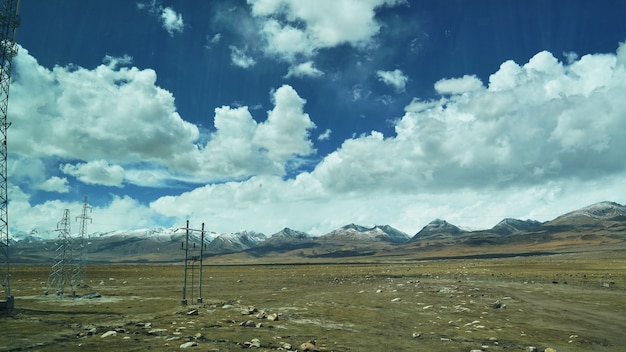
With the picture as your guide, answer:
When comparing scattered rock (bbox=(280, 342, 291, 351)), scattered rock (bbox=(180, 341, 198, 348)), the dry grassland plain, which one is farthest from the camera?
the dry grassland plain

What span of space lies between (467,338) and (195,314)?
1899 centimetres

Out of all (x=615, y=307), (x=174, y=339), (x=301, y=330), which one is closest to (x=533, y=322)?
(x=615, y=307)

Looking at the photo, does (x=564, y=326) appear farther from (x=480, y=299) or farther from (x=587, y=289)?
(x=587, y=289)

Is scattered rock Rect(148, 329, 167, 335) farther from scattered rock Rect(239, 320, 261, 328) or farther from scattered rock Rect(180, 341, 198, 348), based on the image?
scattered rock Rect(239, 320, 261, 328)

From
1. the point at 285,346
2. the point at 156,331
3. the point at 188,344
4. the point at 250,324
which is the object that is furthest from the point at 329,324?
the point at 156,331

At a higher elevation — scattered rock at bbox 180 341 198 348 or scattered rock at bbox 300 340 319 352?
scattered rock at bbox 180 341 198 348

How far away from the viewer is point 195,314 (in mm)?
29516

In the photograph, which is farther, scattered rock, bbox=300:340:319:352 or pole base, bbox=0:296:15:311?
pole base, bbox=0:296:15:311

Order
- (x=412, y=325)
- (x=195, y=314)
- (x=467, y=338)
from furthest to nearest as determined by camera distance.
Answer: (x=195, y=314) < (x=412, y=325) < (x=467, y=338)

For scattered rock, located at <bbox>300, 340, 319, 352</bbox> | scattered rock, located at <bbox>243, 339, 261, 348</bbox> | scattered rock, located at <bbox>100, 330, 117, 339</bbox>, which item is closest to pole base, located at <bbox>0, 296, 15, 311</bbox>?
scattered rock, located at <bbox>100, 330, 117, 339</bbox>

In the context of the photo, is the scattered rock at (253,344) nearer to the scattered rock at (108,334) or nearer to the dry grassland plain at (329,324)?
the dry grassland plain at (329,324)

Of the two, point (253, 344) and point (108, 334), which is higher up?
point (108, 334)

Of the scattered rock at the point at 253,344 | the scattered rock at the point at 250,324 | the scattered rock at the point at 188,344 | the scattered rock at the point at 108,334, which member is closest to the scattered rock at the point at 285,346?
the scattered rock at the point at 253,344

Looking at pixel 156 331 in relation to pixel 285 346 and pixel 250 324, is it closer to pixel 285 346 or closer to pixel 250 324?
pixel 250 324
